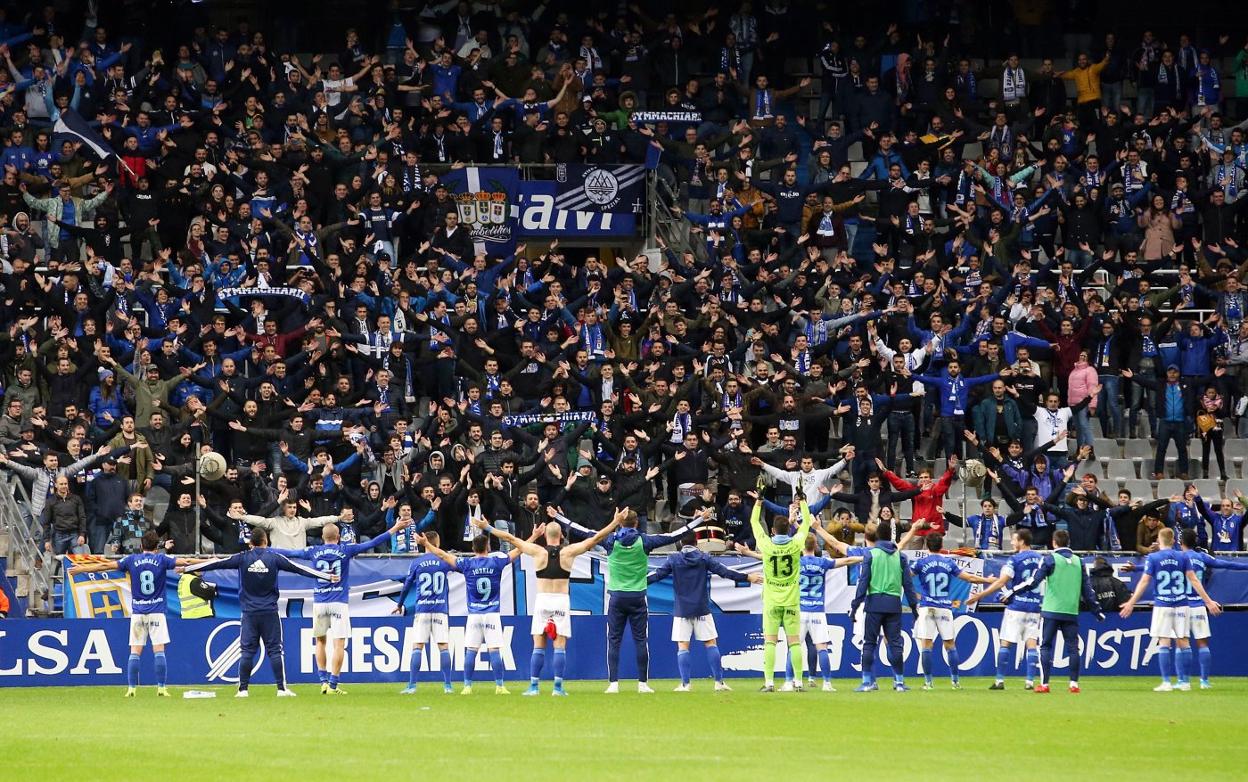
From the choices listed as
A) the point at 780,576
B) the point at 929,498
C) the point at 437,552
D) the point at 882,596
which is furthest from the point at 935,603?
the point at 437,552

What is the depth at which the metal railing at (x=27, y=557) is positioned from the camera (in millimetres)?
27797

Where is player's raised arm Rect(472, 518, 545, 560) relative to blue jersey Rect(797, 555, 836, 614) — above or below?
above

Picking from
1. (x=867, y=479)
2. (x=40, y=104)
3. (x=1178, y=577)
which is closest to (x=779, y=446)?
(x=867, y=479)

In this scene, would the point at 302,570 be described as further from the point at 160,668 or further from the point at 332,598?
the point at 160,668

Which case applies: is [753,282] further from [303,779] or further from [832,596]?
[303,779]

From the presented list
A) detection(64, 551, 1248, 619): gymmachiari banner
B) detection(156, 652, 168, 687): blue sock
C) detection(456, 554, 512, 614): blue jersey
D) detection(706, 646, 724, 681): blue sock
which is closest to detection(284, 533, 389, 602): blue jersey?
detection(456, 554, 512, 614): blue jersey

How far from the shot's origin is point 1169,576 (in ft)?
80.2

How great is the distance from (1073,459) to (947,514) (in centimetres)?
365

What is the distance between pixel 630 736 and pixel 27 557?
12677 millimetres

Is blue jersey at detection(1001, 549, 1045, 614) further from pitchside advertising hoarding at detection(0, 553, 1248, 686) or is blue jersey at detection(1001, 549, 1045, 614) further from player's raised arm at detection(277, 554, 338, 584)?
player's raised arm at detection(277, 554, 338, 584)

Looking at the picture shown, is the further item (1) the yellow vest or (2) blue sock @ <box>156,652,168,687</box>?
(1) the yellow vest

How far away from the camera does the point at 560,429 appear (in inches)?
1190

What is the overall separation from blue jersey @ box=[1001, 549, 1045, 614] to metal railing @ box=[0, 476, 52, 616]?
13032 millimetres

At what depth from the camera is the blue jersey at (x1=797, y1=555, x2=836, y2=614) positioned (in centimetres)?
2462
